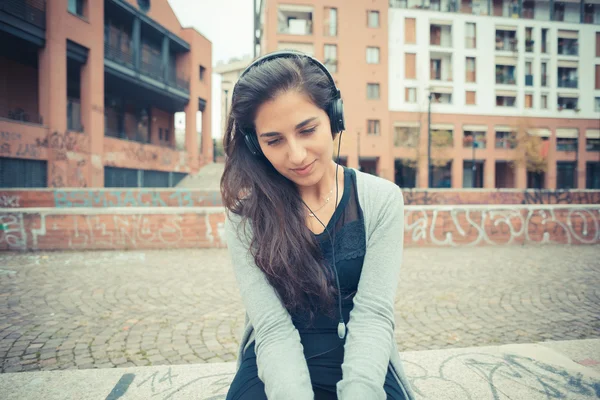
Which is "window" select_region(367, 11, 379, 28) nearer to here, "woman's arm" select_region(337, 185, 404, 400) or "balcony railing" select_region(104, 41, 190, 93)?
"balcony railing" select_region(104, 41, 190, 93)

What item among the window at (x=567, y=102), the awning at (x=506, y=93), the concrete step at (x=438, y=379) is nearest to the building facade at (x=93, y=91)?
the concrete step at (x=438, y=379)

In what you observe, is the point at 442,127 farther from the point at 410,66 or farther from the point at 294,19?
the point at 294,19

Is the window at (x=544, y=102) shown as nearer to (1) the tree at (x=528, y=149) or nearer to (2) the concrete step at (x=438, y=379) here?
(1) the tree at (x=528, y=149)

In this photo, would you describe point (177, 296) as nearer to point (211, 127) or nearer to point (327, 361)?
point (327, 361)

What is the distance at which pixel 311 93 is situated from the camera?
1.39 meters

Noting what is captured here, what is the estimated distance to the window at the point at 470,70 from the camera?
102 feet

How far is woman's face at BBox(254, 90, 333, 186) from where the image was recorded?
4.41 feet

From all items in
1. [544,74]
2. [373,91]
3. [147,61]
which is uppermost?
[544,74]

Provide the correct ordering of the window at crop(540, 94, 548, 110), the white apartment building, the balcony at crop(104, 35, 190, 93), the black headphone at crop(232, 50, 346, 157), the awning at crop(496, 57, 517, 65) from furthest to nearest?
the window at crop(540, 94, 548, 110)
the awning at crop(496, 57, 517, 65)
the white apartment building
the balcony at crop(104, 35, 190, 93)
the black headphone at crop(232, 50, 346, 157)

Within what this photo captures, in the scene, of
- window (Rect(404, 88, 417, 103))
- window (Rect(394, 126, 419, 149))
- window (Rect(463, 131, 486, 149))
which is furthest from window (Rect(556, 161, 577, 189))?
window (Rect(404, 88, 417, 103))

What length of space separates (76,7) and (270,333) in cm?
2078

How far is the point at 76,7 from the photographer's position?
1612cm

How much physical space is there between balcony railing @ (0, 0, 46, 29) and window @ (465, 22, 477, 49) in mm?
31854

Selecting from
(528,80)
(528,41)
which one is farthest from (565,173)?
(528,41)
